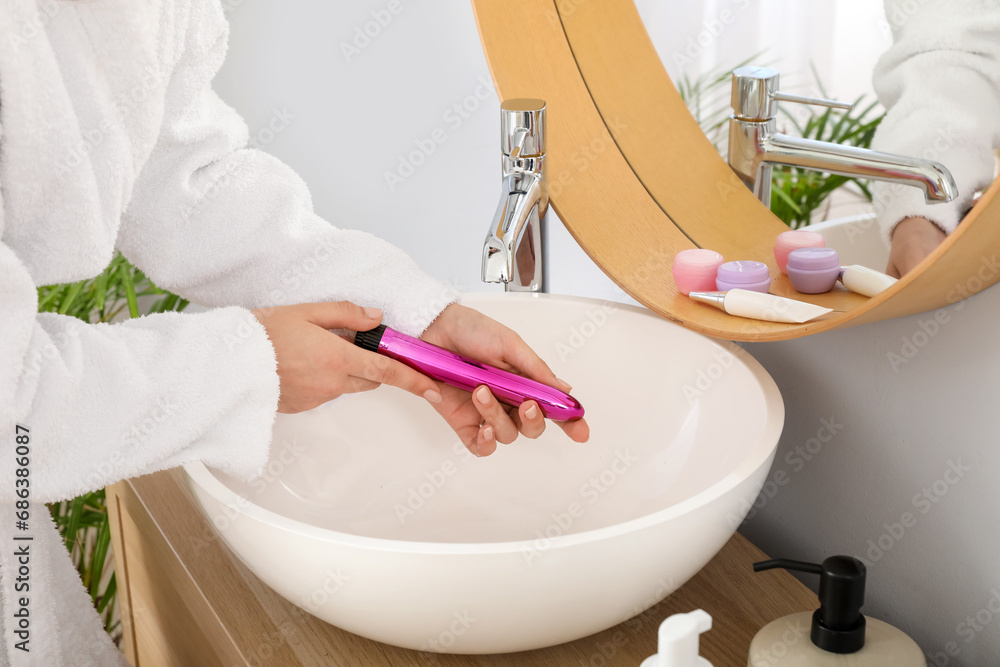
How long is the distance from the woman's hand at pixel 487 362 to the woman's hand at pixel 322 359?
0.04 meters

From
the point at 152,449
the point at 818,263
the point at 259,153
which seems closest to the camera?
the point at 152,449

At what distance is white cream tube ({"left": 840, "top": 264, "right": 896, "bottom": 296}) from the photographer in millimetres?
601

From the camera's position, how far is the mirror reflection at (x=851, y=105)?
550 mm

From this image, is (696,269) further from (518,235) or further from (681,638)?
(681,638)

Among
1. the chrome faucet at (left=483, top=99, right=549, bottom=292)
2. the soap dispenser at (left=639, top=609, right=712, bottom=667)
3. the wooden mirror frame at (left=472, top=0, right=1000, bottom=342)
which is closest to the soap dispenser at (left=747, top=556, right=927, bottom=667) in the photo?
the soap dispenser at (left=639, top=609, right=712, bottom=667)

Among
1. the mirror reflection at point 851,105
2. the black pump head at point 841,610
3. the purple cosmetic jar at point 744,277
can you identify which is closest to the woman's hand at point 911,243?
the mirror reflection at point 851,105

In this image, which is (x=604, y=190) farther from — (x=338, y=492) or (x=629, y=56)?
(x=338, y=492)

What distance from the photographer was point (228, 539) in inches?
21.8

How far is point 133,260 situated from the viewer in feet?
2.50

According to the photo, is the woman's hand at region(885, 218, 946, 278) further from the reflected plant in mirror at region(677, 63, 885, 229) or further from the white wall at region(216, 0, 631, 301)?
the white wall at region(216, 0, 631, 301)

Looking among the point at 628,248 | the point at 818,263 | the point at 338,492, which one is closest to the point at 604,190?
the point at 628,248

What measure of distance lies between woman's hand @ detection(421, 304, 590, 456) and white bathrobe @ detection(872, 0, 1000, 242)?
278mm

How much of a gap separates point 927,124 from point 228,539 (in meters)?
0.54

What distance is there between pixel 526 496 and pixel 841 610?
0.33m
